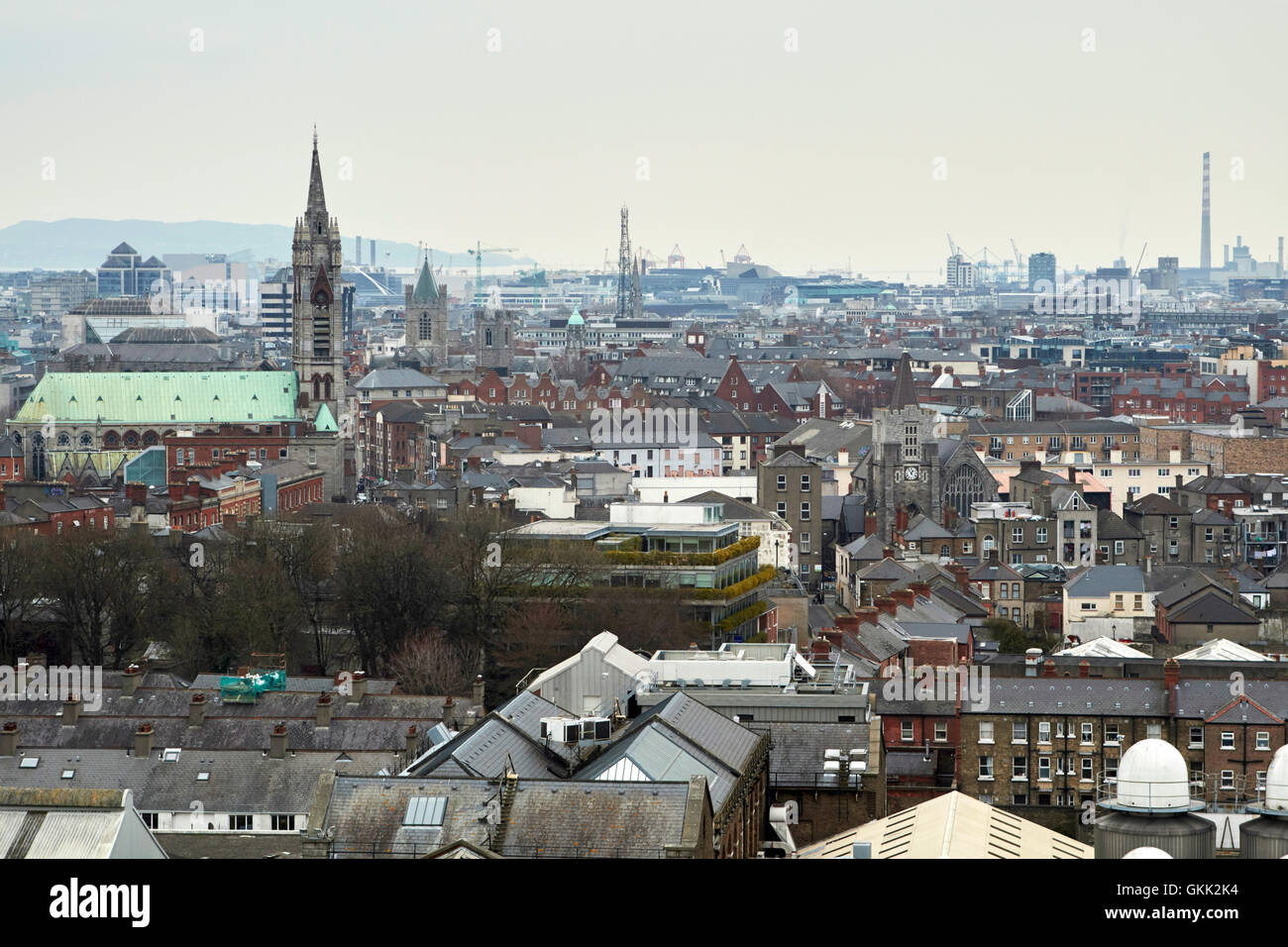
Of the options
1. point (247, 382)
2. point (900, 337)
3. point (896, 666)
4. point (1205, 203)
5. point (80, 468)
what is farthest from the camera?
point (900, 337)

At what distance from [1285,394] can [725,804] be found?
109 meters

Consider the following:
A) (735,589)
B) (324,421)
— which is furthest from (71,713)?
(324,421)

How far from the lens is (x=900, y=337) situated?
18788 cm

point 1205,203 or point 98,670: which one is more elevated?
point 1205,203

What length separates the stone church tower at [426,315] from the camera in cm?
16875

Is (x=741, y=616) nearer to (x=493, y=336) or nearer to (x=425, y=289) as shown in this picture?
(x=425, y=289)

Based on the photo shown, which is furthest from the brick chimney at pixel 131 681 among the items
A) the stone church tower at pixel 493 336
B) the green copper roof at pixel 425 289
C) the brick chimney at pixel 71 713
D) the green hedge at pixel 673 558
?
the green copper roof at pixel 425 289

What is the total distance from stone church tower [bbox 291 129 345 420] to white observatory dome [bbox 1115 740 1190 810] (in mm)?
67744

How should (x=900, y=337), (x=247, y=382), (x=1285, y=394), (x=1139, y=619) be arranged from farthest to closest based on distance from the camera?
(x=900, y=337) < (x=1285, y=394) < (x=247, y=382) < (x=1139, y=619)

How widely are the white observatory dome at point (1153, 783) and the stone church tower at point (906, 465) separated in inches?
1994

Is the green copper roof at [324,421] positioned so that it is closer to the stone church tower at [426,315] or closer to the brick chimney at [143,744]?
the brick chimney at [143,744]

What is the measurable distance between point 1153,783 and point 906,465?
52.2 meters
